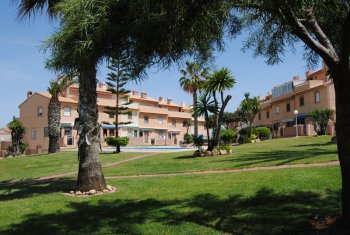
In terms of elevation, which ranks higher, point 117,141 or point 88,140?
point 117,141

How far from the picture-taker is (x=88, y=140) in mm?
11789

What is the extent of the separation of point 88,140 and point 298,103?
44.1 meters

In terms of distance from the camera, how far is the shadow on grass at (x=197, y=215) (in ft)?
23.5

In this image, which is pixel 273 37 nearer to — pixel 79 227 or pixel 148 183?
pixel 79 227

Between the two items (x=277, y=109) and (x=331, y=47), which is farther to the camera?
(x=277, y=109)

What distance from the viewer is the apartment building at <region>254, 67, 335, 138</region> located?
4428 centimetres

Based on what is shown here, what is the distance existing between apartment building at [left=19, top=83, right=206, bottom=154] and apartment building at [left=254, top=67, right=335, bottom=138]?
16456 millimetres

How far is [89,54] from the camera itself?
21.1 ft

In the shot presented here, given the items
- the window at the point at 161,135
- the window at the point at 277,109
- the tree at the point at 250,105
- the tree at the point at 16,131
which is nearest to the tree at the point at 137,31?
the tree at the point at 16,131

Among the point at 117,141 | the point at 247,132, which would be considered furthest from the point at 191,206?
the point at 247,132

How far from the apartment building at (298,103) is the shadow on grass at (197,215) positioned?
31.2 m

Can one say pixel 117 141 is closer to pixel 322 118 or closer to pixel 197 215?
pixel 322 118

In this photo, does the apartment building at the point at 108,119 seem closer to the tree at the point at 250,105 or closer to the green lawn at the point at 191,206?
the tree at the point at 250,105

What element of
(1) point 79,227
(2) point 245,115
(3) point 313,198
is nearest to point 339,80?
(3) point 313,198
